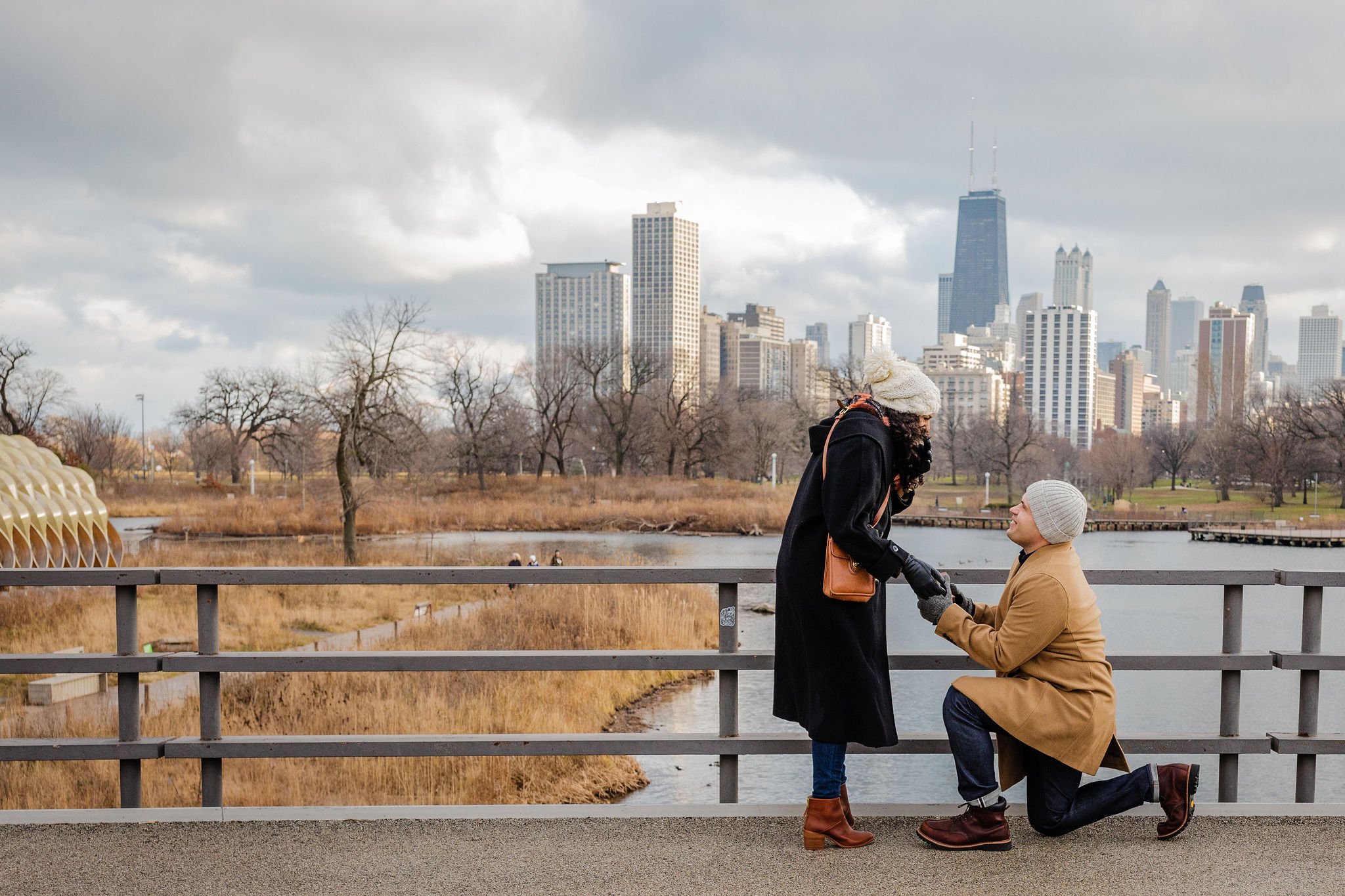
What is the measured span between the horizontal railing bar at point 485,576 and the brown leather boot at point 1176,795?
0.75 m

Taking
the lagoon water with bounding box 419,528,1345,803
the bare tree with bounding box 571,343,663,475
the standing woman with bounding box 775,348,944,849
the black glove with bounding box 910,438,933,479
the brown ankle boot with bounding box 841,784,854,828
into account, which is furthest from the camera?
the bare tree with bounding box 571,343,663,475

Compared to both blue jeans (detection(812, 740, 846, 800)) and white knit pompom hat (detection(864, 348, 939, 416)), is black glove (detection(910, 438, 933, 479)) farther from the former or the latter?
blue jeans (detection(812, 740, 846, 800))

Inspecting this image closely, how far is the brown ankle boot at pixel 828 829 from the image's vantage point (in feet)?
14.1

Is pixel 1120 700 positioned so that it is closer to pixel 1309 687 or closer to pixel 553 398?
pixel 1309 687

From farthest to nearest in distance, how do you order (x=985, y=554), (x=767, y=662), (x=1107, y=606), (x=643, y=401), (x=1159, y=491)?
(x=1159, y=491), (x=643, y=401), (x=985, y=554), (x=1107, y=606), (x=767, y=662)

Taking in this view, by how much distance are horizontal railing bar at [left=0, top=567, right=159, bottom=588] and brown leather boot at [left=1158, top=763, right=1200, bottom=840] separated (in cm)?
406

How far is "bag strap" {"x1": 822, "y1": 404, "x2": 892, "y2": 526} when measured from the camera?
4.12 m

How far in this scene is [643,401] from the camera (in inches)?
3179

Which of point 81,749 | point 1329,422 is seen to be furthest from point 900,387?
point 1329,422

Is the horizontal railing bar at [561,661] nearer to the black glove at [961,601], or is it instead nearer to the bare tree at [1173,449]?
the black glove at [961,601]

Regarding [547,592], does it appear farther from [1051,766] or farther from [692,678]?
[1051,766]

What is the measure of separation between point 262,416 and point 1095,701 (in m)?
86.2

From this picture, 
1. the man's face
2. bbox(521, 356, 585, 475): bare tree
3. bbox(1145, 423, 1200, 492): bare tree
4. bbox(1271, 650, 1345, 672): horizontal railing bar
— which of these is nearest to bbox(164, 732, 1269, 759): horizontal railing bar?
bbox(1271, 650, 1345, 672): horizontal railing bar

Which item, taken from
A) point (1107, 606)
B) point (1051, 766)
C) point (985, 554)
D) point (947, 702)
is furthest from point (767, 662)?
point (985, 554)
